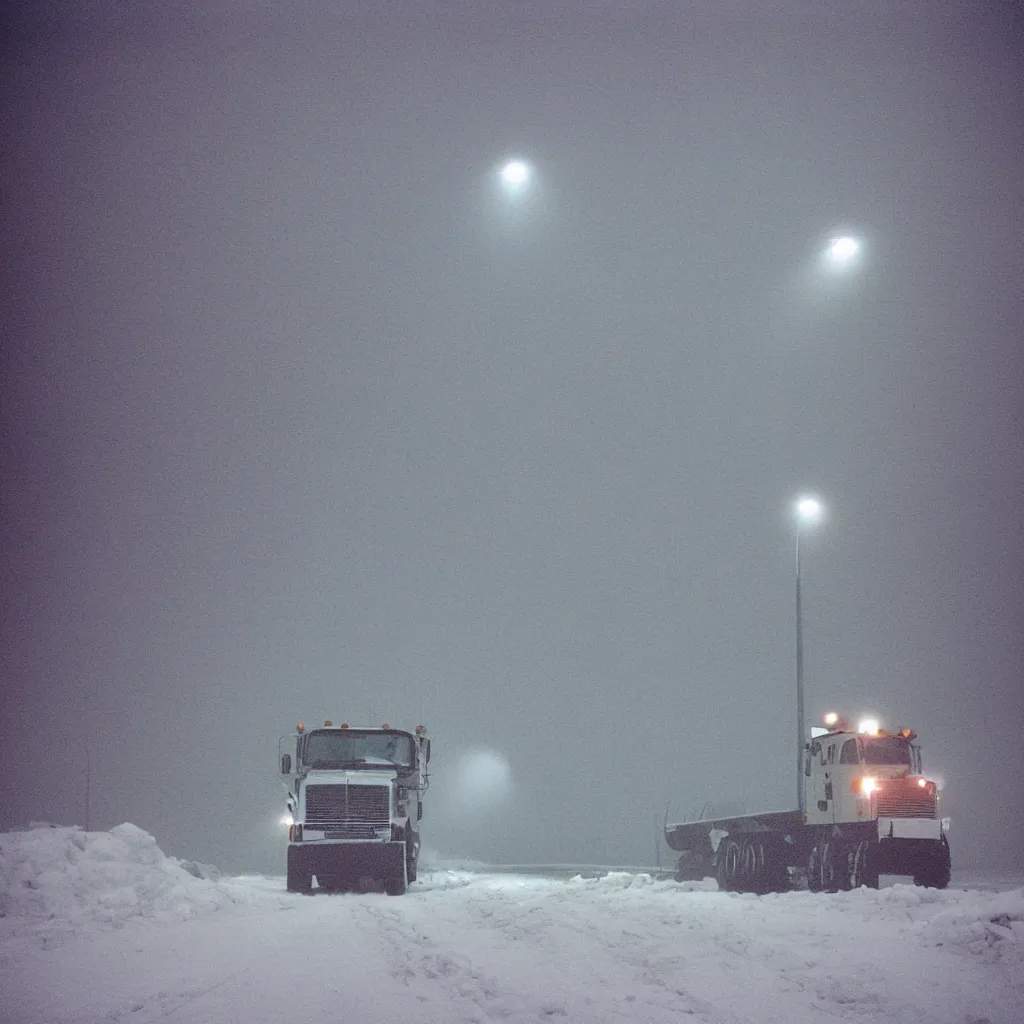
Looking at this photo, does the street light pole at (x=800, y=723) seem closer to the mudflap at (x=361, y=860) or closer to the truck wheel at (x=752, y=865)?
the truck wheel at (x=752, y=865)

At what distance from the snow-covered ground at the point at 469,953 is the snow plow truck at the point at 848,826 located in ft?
8.21

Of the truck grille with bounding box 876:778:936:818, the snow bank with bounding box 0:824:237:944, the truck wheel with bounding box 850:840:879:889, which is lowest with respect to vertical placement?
the truck wheel with bounding box 850:840:879:889

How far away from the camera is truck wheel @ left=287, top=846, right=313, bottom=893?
23.2m

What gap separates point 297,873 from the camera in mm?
23344

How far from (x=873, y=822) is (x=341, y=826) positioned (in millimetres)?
9902

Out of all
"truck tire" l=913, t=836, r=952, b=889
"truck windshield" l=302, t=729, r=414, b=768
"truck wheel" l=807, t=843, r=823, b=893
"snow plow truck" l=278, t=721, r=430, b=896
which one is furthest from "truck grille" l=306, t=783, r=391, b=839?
"truck tire" l=913, t=836, r=952, b=889

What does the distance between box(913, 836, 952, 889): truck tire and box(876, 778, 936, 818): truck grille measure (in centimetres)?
68

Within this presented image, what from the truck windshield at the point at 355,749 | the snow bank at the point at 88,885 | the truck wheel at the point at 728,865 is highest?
the truck windshield at the point at 355,749

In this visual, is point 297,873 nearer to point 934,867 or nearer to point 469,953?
point 469,953

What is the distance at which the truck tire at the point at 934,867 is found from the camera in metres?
22.8

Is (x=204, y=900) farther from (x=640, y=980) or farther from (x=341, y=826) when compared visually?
(x=640, y=980)

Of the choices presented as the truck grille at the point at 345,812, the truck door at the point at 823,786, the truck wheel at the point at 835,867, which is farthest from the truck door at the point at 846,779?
the truck grille at the point at 345,812

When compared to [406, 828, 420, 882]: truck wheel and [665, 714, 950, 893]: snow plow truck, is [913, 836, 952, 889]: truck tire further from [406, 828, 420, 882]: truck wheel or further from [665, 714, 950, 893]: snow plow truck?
[406, 828, 420, 882]: truck wheel

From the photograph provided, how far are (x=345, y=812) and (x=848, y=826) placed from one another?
Result: 9540 mm
